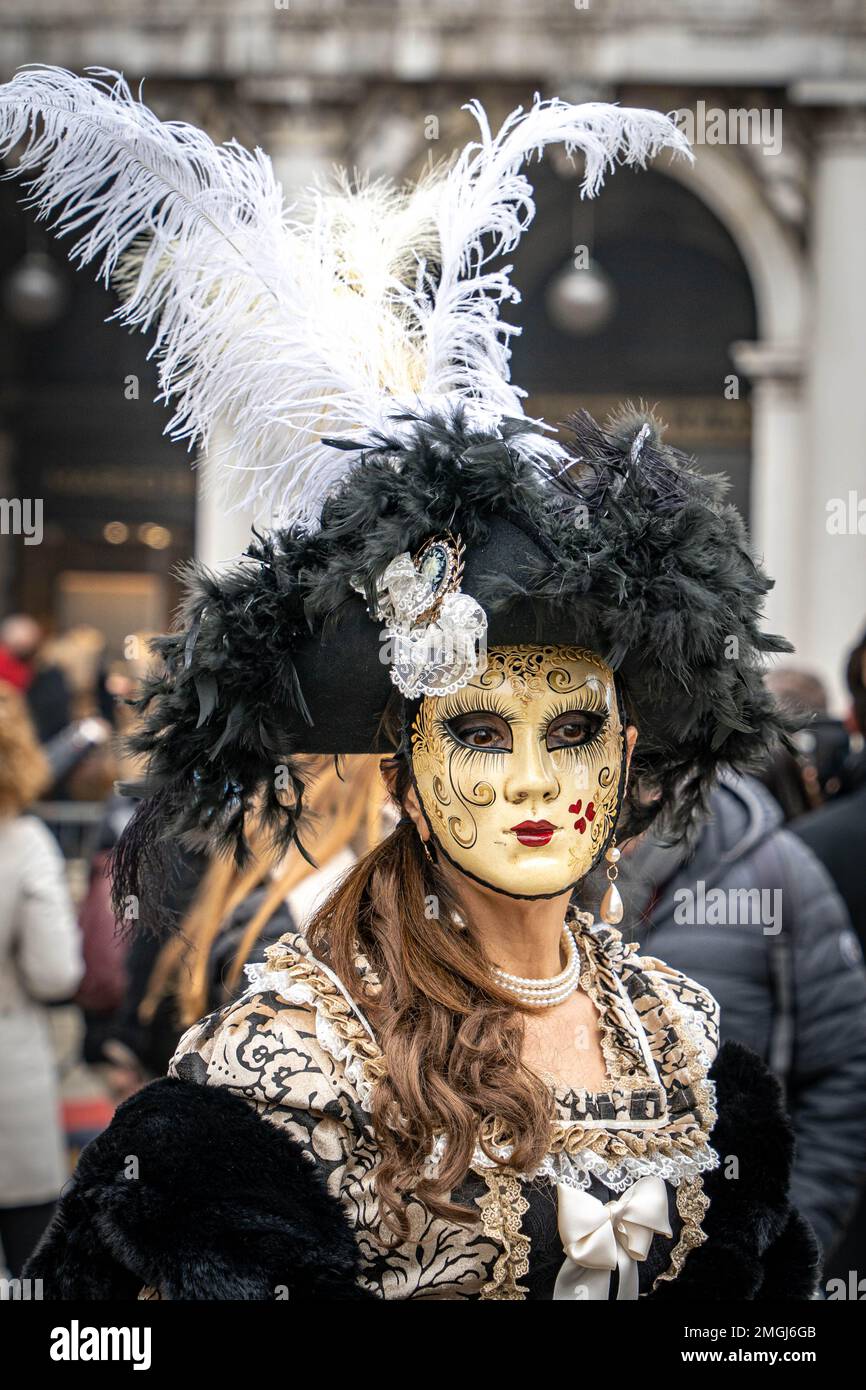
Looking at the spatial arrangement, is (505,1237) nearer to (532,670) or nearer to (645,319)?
(532,670)

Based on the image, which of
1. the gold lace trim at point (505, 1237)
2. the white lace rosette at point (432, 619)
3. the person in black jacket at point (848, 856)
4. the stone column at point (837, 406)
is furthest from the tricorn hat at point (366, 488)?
the stone column at point (837, 406)

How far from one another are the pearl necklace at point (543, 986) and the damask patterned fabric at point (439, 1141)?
0.11 meters

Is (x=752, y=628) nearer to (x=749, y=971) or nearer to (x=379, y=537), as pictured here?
(x=379, y=537)

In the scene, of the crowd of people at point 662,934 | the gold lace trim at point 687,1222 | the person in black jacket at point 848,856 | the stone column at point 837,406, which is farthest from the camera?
the stone column at point 837,406

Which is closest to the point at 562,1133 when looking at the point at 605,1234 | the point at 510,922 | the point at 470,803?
the point at 605,1234

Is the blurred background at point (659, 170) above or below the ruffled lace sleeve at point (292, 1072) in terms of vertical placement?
above

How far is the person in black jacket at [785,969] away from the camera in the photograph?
324 cm

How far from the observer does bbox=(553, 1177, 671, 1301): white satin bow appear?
77.4 inches

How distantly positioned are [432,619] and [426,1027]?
20.8 inches

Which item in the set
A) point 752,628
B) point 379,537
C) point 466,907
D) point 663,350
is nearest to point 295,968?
point 466,907

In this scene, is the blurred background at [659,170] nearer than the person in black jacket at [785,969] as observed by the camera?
No

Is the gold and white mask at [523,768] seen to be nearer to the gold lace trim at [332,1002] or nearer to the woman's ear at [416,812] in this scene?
the woman's ear at [416,812]

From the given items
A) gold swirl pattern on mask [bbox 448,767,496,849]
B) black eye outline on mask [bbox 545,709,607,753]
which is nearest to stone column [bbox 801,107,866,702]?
black eye outline on mask [bbox 545,709,607,753]

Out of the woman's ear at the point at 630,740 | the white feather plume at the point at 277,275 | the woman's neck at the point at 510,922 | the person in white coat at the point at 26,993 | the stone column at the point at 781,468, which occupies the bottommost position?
the person in white coat at the point at 26,993
